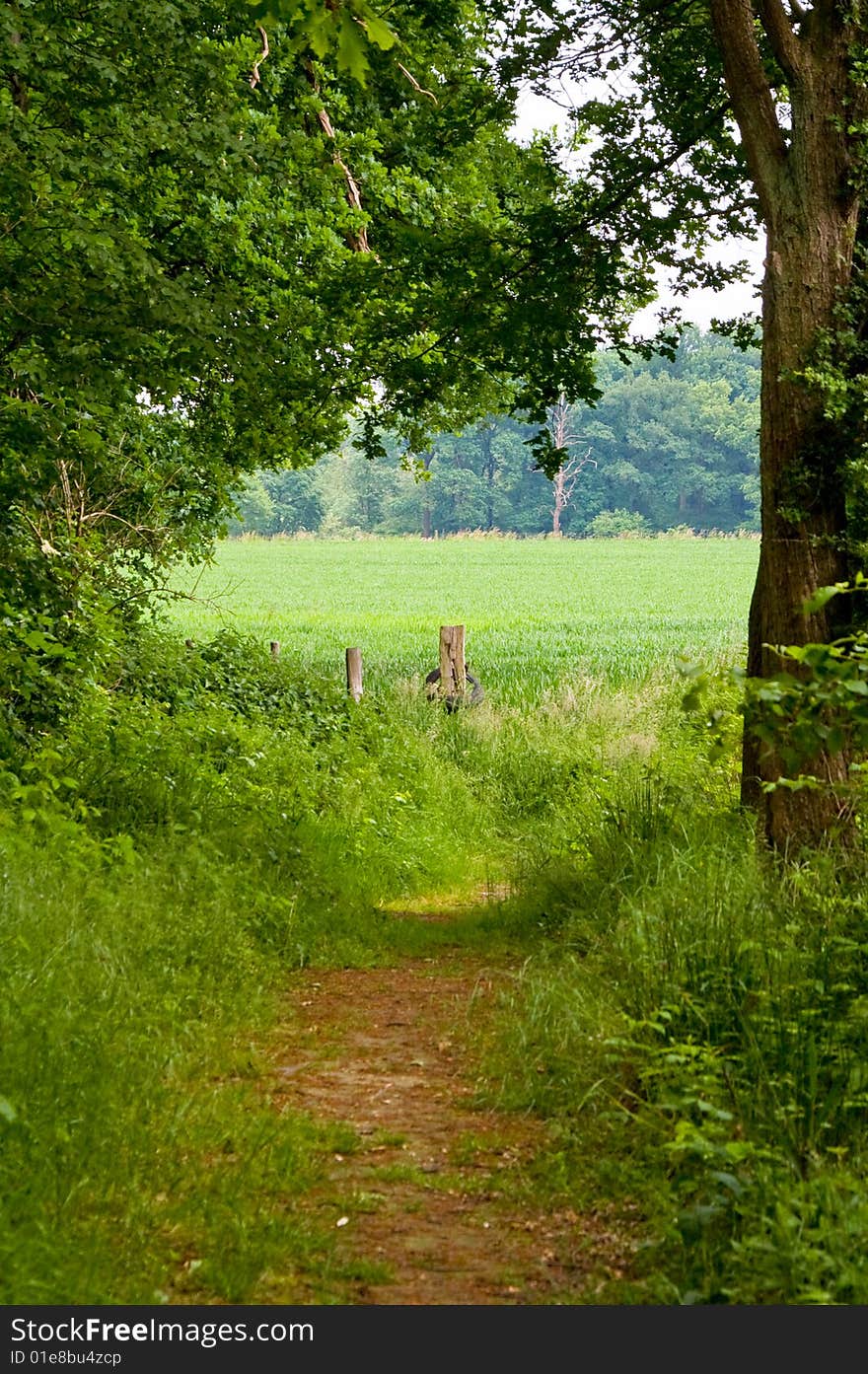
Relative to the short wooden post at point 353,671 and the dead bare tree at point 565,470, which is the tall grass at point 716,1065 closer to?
the short wooden post at point 353,671

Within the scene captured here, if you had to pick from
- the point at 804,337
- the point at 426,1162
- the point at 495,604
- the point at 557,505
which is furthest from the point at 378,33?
the point at 557,505

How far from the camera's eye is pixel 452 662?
1839 cm

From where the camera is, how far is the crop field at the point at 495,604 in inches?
989

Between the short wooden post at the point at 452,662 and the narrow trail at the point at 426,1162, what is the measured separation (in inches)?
417

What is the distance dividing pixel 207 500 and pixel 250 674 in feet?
8.86

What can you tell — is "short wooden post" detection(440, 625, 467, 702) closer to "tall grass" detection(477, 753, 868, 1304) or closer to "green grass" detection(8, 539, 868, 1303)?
"green grass" detection(8, 539, 868, 1303)

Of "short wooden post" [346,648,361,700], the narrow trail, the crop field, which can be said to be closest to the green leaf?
the crop field

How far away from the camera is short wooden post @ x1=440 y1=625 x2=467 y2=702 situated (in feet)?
59.7

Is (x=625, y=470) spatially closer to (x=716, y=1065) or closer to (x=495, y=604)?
(x=495, y=604)

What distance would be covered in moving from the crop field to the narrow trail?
6.86ft

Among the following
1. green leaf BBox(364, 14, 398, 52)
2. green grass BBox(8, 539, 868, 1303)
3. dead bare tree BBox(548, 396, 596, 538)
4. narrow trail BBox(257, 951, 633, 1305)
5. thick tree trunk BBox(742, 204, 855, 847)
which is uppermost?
dead bare tree BBox(548, 396, 596, 538)

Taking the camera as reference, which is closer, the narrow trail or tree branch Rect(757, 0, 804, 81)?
the narrow trail

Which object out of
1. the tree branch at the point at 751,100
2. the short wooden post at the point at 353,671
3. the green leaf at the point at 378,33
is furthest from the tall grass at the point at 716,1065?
the short wooden post at the point at 353,671

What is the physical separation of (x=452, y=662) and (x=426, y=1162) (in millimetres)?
13349
